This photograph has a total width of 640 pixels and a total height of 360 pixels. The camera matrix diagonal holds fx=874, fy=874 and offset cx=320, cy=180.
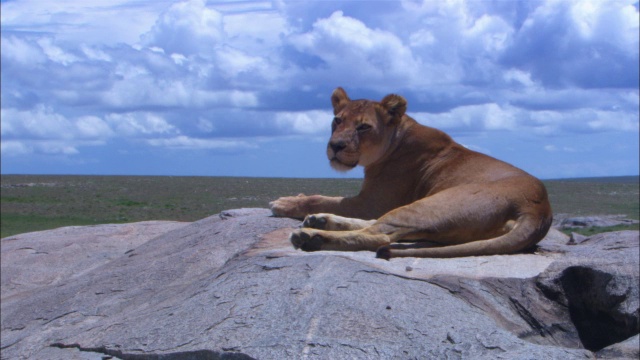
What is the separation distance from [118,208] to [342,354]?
27.4m

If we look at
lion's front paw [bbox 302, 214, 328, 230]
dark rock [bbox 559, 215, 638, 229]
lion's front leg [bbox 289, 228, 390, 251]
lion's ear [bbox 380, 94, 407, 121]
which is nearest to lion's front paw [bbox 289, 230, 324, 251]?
lion's front leg [bbox 289, 228, 390, 251]

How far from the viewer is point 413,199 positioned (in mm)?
8812

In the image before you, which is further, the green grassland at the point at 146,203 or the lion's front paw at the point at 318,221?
the green grassland at the point at 146,203

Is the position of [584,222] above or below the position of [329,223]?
below

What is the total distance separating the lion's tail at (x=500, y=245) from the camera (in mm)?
7098

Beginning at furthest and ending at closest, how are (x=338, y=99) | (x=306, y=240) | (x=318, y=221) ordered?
(x=338, y=99)
(x=318, y=221)
(x=306, y=240)

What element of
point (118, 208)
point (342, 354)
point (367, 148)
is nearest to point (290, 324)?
point (342, 354)

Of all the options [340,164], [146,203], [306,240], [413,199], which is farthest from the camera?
[146,203]

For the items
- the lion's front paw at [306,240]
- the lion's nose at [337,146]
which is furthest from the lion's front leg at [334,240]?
the lion's nose at [337,146]

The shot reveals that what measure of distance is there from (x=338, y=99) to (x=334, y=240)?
2581 mm

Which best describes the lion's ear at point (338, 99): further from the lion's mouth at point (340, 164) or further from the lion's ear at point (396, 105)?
the lion's mouth at point (340, 164)

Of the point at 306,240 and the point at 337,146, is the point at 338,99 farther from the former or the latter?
the point at 306,240

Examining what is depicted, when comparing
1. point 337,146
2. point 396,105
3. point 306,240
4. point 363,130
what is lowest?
point 306,240

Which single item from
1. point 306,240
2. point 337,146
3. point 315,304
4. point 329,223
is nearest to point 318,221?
point 329,223
